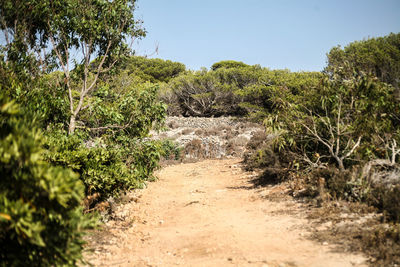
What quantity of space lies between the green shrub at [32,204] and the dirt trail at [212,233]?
90cm

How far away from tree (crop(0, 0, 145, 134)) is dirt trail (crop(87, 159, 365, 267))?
304cm

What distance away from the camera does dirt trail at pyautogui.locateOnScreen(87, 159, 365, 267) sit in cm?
477

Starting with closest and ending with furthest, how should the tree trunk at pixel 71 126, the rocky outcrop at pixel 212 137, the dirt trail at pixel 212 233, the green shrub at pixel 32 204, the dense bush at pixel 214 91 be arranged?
the green shrub at pixel 32 204 → the dirt trail at pixel 212 233 → the tree trunk at pixel 71 126 → the rocky outcrop at pixel 212 137 → the dense bush at pixel 214 91

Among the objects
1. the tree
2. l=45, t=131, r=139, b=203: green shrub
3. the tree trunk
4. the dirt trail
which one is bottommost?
the dirt trail

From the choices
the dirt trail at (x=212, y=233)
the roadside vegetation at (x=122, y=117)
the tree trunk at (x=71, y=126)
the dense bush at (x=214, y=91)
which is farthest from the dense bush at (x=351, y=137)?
the dense bush at (x=214, y=91)

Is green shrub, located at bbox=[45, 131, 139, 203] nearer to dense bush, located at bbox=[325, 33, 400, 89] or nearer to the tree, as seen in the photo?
the tree

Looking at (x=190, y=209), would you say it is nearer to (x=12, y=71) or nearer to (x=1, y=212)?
(x=12, y=71)

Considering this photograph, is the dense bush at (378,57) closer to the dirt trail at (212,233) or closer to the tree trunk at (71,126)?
the dirt trail at (212,233)

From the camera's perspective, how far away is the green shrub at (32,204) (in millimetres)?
2430

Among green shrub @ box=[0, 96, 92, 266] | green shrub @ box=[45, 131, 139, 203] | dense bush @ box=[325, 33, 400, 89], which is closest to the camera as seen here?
green shrub @ box=[0, 96, 92, 266]

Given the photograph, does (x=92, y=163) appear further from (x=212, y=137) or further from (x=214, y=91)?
(x=214, y=91)

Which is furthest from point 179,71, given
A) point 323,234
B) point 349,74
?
point 323,234

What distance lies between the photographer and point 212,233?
6.16 metres

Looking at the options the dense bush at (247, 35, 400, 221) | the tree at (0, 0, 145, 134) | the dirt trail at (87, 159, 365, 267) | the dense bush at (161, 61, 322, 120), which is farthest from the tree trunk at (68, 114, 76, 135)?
the dense bush at (161, 61, 322, 120)
